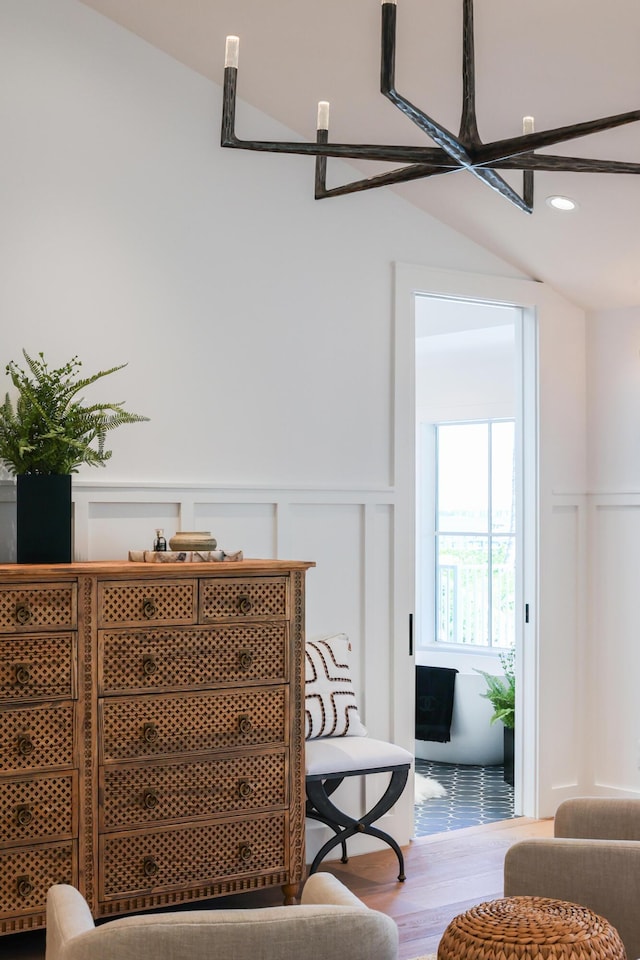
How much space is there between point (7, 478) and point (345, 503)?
54.7 inches

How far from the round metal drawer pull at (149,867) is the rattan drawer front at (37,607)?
0.77m

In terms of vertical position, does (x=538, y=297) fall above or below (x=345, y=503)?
above

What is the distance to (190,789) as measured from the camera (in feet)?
11.0

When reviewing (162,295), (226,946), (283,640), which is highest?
(162,295)

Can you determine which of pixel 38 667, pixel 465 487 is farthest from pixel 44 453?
pixel 465 487

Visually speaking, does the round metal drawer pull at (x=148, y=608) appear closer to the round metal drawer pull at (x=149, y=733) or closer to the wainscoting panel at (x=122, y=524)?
the round metal drawer pull at (x=149, y=733)

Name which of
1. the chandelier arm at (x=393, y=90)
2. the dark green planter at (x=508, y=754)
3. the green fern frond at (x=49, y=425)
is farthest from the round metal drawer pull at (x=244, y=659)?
the dark green planter at (x=508, y=754)

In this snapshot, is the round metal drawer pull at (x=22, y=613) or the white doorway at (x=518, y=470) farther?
the white doorway at (x=518, y=470)

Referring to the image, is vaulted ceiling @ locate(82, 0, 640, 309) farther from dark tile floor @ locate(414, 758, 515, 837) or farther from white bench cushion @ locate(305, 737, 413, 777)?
dark tile floor @ locate(414, 758, 515, 837)

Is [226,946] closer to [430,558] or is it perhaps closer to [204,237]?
[204,237]

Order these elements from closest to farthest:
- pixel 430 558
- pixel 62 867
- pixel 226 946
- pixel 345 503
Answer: pixel 226 946 < pixel 62 867 < pixel 345 503 < pixel 430 558

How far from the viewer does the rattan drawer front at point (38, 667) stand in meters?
3.10

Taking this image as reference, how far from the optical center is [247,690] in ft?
11.4

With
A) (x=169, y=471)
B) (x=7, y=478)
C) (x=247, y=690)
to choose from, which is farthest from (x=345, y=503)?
(x=7, y=478)
